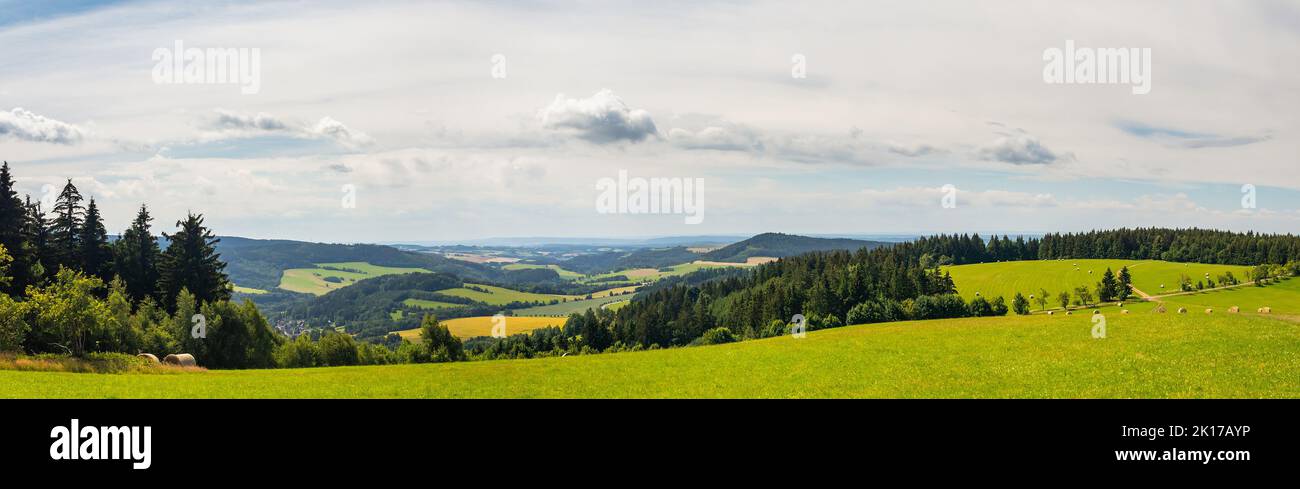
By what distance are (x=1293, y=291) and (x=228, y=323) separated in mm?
198666

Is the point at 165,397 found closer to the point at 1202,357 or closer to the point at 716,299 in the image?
the point at 1202,357

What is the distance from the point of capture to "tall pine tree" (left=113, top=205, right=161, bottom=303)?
83.2 metres

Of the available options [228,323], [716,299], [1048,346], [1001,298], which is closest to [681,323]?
[716,299]

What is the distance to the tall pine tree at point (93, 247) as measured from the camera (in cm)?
7956

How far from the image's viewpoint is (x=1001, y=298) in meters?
137

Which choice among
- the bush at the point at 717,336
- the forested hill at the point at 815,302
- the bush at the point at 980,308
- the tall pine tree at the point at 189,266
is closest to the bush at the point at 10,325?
the tall pine tree at the point at 189,266

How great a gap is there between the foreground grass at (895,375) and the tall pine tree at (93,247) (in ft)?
192

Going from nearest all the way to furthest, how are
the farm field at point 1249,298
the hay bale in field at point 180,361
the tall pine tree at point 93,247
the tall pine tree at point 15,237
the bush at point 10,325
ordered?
1. the bush at point 10,325
2. the hay bale in field at point 180,361
3. the tall pine tree at point 15,237
4. the tall pine tree at point 93,247
5. the farm field at point 1249,298

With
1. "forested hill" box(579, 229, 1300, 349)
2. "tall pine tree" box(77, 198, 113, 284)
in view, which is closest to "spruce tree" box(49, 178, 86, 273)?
"tall pine tree" box(77, 198, 113, 284)

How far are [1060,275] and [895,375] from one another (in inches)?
6778

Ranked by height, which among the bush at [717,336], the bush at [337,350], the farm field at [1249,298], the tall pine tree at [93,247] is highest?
the tall pine tree at [93,247]

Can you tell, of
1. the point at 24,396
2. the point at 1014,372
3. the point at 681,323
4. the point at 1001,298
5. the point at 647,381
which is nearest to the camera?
the point at 24,396

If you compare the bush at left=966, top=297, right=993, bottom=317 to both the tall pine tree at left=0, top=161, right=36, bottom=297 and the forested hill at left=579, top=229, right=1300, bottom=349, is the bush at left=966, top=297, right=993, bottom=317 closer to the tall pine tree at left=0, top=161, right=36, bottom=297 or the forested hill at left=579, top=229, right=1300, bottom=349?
the forested hill at left=579, top=229, right=1300, bottom=349

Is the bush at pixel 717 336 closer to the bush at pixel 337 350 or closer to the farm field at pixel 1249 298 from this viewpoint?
the bush at pixel 337 350
